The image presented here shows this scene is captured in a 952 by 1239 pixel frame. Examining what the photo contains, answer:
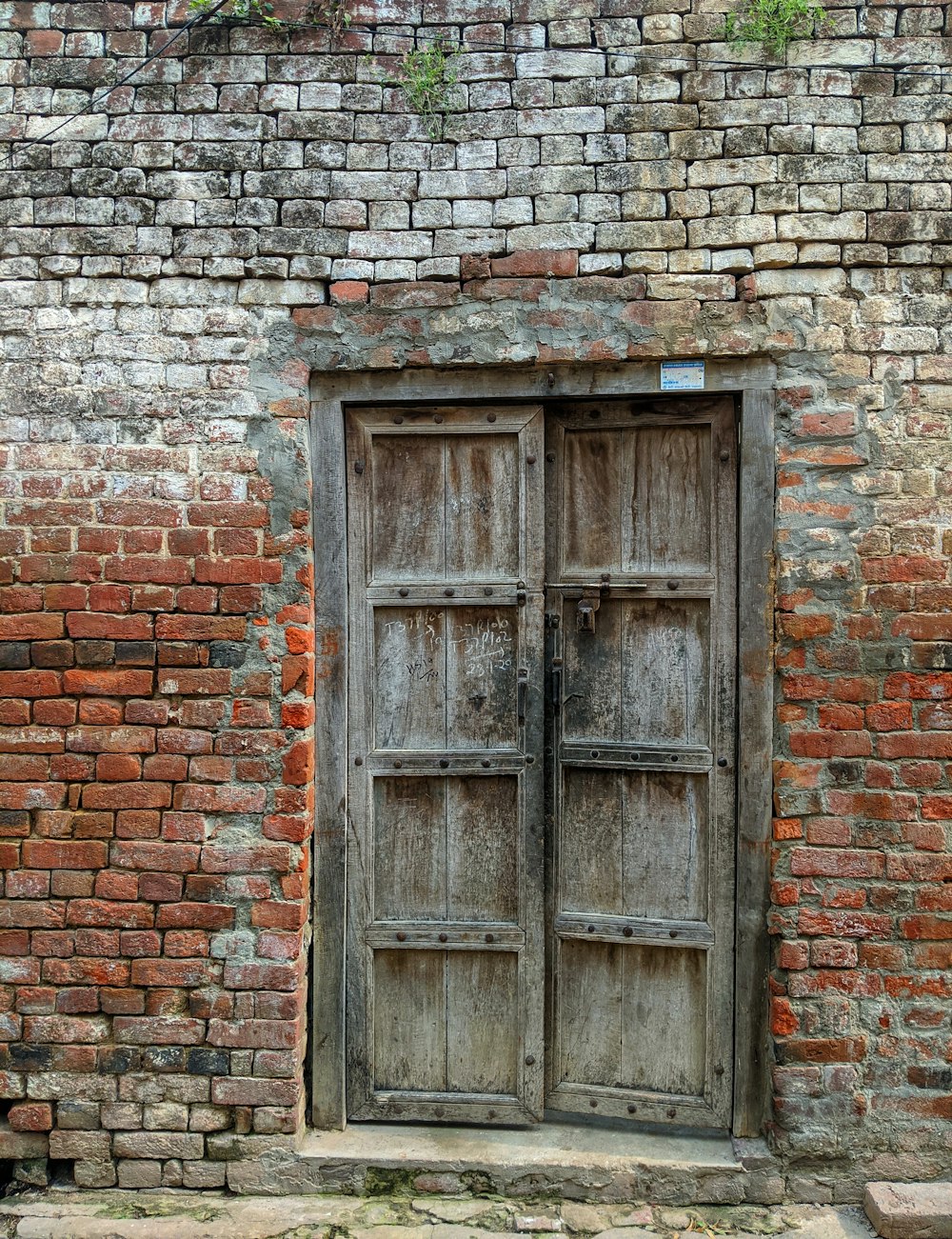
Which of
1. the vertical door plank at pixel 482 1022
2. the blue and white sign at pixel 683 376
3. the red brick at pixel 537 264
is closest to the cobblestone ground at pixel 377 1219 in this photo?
the vertical door plank at pixel 482 1022

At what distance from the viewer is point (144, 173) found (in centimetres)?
272

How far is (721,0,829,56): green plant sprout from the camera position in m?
2.61

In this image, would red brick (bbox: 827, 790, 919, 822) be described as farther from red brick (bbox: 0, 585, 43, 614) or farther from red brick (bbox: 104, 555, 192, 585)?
red brick (bbox: 0, 585, 43, 614)

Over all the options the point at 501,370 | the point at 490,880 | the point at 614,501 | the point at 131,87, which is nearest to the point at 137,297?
the point at 131,87

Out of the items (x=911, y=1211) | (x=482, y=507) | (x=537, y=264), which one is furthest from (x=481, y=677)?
(x=911, y=1211)

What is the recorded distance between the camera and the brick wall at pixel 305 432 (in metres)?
2.63

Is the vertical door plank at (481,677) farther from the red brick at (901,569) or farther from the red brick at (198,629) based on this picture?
the red brick at (901,569)

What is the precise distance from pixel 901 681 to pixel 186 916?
7.53 ft

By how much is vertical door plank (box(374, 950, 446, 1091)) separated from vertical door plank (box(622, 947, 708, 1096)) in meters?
0.61

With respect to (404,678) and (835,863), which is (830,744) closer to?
(835,863)

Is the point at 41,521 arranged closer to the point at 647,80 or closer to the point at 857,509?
the point at 647,80

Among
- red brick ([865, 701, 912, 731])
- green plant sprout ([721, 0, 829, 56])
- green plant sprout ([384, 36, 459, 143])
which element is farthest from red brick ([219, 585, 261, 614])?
green plant sprout ([721, 0, 829, 56])

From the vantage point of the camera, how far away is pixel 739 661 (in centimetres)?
273

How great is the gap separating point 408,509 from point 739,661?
1.16 meters
